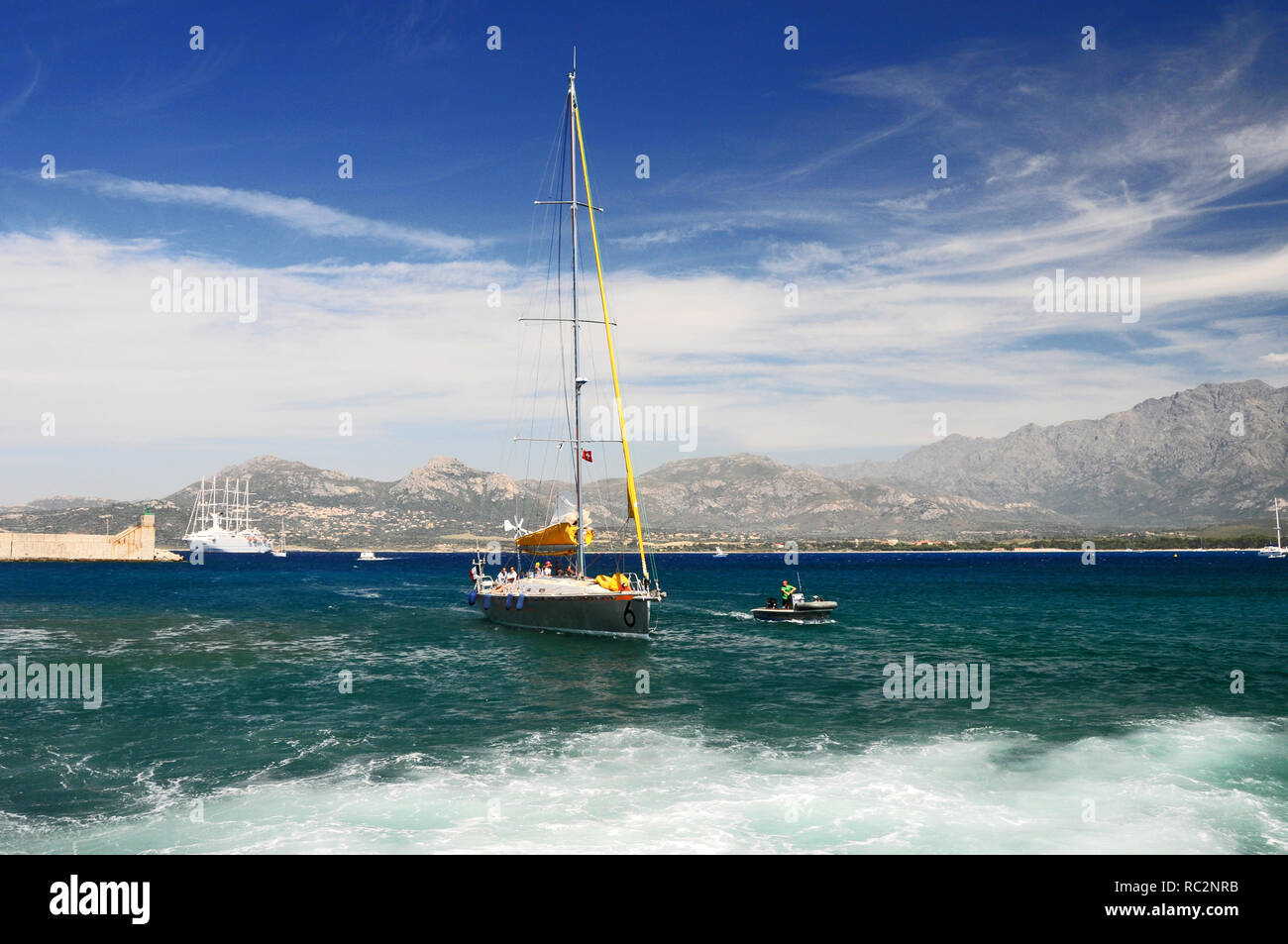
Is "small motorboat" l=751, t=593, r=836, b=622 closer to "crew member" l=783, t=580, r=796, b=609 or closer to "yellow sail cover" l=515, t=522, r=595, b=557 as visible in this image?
"crew member" l=783, t=580, r=796, b=609

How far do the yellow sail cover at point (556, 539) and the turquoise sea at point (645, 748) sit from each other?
231 inches

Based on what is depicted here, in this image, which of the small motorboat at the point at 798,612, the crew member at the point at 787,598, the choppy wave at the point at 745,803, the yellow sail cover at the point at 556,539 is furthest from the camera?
the crew member at the point at 787,598

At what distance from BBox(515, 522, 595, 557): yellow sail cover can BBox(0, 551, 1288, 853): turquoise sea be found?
231 inches

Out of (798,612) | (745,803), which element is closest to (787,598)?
(798,612)

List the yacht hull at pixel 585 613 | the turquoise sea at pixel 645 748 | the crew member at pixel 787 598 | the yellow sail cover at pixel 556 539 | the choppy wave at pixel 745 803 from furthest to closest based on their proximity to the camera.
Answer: the crew member at pixel 787 598, the yellow sail cover at pixel 556 539, the yacht hull at pixel 585 613, the turquoise sea at pixel 645 748, the choppy wave at pixel 745 803

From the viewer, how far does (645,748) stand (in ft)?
81.0

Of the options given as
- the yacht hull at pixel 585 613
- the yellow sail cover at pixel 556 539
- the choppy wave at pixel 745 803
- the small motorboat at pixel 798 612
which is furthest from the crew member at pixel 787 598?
the choppy wave at pixel 745 803

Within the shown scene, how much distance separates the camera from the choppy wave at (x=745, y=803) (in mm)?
16781

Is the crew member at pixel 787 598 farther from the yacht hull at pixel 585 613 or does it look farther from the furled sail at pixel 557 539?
the furled sail at pixel 557 539

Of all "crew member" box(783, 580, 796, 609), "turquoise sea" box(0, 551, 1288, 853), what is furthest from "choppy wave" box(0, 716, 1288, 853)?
"crew member" box(783, 580, 796, 609)

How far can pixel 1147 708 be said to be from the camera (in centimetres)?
3061

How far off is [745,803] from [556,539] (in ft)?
109
